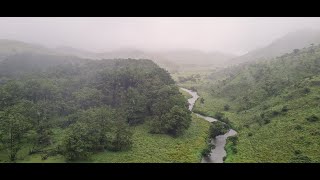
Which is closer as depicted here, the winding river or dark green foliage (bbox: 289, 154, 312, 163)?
dark green foliage (bbox: 289, 154, 312, 163)

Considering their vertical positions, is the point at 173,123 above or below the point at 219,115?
above

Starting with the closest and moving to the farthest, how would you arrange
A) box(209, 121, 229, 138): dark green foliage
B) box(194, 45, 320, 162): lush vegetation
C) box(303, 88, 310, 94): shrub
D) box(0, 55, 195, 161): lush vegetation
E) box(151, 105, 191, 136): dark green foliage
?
box(194, 45, 320, 162): lush vegetation → box(0, 55, 195, 161): lush vegetation → box(151, 105, 191, 136): dark green foliage → box(209, 121, 229, 138): dark green foliage → box(303, 88, 310, 94): shrub

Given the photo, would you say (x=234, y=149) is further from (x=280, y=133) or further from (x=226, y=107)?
(x=226, y=107)

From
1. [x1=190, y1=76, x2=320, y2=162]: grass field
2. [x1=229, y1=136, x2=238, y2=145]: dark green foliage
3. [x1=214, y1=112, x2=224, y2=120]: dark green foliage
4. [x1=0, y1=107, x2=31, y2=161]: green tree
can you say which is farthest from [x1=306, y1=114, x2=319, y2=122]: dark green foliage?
[x1=0, y1=107, x2=31, y2=161]: green tree

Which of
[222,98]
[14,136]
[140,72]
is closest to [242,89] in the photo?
[222,98]

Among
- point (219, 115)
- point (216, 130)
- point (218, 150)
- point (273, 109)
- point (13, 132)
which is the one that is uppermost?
point (273, 109)

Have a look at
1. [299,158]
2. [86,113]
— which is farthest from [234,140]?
[86,113]

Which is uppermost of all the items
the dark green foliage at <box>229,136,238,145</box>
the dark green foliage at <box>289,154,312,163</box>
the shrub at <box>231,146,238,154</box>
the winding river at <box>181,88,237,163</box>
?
the dark green foliage at <box>289,154,312,163</box>

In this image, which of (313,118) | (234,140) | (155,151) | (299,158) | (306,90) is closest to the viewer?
(299,158)

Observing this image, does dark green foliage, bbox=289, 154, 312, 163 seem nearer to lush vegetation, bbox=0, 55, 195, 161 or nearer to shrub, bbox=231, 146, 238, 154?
shrub, bbox=231, 146, 238, 154
